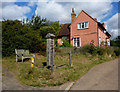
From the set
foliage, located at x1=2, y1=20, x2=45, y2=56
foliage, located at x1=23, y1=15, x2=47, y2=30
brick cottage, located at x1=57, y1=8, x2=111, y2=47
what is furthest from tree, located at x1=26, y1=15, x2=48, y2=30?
foliage, located at x1=2, y1=20, x2=45, y2=56

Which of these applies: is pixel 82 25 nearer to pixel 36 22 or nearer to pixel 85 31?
pixel 85 31

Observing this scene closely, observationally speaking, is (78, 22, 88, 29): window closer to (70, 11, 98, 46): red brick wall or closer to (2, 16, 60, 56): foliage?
(70, 11, 98, 46): red brick wall

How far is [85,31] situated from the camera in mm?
19938

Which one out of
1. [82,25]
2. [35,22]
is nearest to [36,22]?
[35,22]

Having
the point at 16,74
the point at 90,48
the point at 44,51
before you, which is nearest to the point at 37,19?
the point at 44,51

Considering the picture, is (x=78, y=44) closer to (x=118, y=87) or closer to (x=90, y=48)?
(x=90, y=48)

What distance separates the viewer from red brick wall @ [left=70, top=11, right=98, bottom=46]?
1909 centimetres

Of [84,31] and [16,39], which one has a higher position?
[84,31]

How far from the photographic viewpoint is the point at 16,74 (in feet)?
23.1

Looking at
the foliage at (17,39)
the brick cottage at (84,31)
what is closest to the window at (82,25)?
the brick cottage at (84,31)

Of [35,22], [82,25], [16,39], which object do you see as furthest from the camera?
[35,22]

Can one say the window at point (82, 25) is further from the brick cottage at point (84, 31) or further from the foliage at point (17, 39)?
the foliage at point (17, 39)

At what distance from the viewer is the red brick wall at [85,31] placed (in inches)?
752

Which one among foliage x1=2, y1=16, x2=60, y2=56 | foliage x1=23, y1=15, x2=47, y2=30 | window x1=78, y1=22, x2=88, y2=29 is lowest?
foliage x1=2, y1=16, x2=60, y2=56
